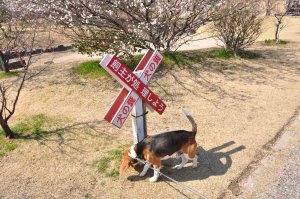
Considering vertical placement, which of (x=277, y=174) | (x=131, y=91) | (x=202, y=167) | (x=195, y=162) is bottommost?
(x=277, y=174)

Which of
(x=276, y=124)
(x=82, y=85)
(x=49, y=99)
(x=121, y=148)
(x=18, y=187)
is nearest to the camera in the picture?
(x=18, y=187)

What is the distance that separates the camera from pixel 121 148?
21.8 ft

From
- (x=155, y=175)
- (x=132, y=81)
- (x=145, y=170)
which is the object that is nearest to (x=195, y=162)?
(x=155, y=175)

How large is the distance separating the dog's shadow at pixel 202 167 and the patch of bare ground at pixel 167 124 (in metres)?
0.02

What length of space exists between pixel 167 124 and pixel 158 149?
7.72 feet

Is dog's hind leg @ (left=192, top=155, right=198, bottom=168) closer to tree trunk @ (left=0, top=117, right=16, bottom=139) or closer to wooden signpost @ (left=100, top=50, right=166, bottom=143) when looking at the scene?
wooden signpost @ (left=100, top=50, right=166, bottom=143)

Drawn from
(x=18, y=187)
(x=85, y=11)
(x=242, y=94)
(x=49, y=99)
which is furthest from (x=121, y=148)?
(x=85, y=11)

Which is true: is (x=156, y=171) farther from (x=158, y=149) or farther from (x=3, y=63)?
(x=3, y=63)

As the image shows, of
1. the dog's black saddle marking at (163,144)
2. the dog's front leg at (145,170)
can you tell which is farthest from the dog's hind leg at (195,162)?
the dog's front leg at (145,170)

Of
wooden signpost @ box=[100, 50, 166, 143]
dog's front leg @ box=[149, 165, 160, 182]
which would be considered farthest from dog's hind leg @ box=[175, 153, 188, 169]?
wooden signpost @ box=[100, 50, 166, 143]

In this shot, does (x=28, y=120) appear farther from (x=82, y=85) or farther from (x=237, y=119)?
(x=237, y=119)

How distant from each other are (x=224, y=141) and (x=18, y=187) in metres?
4.24

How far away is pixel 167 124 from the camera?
303 inches

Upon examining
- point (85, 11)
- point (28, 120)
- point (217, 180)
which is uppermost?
point (85, 11)
